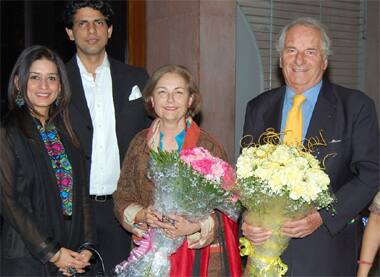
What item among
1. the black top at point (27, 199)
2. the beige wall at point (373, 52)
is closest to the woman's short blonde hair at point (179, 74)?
the black top at point (27, 199)

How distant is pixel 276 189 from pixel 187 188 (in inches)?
17.7

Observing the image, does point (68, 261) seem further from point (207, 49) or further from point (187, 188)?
point (207, 49)

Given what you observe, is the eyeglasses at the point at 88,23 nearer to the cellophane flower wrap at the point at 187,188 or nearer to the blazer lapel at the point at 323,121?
the cellophane flower wrap at the point at 187,188

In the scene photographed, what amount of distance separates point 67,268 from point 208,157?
112cm

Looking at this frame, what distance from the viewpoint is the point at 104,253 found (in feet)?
13.2

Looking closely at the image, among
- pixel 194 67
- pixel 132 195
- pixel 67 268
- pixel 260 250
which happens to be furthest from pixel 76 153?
pixel 194 67

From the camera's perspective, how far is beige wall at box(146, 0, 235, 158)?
5.51 metres

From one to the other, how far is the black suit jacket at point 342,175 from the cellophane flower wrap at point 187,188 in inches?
19.8

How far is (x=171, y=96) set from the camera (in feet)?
11.1

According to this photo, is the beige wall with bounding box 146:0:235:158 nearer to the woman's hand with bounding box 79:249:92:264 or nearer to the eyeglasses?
the eyeglasses

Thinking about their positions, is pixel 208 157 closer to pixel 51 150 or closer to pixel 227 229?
pixel 227 229

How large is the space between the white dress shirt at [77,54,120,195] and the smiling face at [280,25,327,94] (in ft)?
4.50

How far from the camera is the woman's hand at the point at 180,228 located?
9.71 feet

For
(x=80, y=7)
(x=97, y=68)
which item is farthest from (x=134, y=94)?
(x=80, y=7)
